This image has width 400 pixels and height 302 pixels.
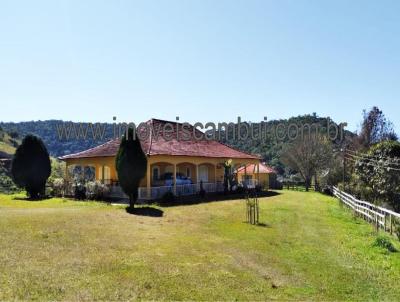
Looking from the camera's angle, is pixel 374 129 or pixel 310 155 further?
pixel 310 155

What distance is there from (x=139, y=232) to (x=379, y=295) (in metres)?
8.06

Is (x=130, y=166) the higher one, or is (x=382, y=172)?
(x=130, y=166)

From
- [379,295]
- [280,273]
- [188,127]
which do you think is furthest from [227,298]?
[188,127]

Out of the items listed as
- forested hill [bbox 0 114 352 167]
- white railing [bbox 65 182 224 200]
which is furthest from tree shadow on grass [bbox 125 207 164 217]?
forested hill [bbox 0 114 352 167]

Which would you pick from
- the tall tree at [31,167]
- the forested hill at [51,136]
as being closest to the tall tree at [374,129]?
the tall tree at [31,167]

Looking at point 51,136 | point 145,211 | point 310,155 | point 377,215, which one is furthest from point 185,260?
point 51,136

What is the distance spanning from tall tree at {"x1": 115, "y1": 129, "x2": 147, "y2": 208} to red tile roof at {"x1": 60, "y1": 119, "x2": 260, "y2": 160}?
4376 mm

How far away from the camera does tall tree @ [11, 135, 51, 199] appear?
25828 mm

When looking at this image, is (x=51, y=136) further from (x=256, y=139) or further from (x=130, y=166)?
(x=130, y=166)

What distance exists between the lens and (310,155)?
170 ft

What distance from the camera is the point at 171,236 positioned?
13391mm

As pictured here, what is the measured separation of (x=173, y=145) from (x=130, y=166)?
28.6 feet

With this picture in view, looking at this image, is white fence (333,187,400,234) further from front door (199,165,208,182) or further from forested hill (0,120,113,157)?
forested hill (0,120,113,157)

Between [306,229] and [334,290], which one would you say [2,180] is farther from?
[334,290]
